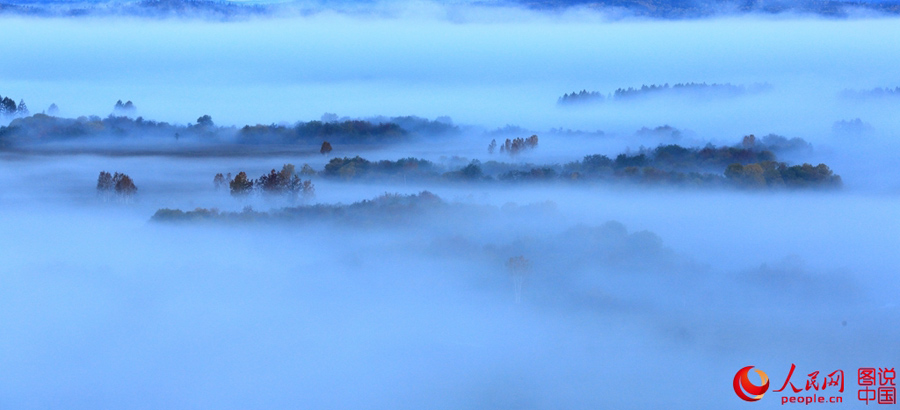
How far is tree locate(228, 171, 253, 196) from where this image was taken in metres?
49.8

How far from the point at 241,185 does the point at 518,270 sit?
22086 millimetres

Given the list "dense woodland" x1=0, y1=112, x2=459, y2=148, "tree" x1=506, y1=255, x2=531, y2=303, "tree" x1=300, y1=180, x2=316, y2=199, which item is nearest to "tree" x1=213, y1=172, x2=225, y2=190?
"tree" x1=300, y1=180, x2=316, y2=199

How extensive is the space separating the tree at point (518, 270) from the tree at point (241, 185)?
771 inches

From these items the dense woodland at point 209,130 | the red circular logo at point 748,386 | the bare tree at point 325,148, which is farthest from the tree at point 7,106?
the red circular logo at point 748,386

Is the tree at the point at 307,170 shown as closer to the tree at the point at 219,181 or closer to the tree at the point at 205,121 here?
the tree at the point at 219,181

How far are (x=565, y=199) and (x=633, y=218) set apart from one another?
478 cm

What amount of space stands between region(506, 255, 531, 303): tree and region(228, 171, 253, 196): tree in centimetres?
1957

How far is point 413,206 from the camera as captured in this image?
45.4m

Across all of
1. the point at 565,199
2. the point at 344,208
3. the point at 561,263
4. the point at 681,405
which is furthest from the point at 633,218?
the point at 681,405

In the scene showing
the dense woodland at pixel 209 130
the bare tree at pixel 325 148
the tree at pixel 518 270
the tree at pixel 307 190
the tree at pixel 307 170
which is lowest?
the tree at pixel 518 270

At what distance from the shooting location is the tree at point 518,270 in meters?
33.5

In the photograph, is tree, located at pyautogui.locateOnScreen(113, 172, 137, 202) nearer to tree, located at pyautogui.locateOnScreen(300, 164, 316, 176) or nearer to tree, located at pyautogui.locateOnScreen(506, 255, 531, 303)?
tree, located at pyautogui.locateOnScreen(300, 164, 316, 176)

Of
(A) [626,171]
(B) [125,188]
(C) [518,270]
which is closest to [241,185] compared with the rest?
(B) [125,188]

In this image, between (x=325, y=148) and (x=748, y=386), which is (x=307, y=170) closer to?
(x=325, y=148)
